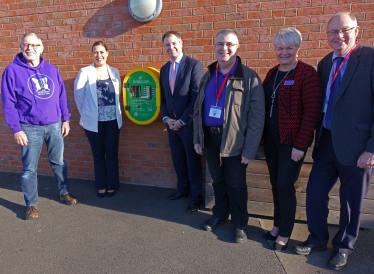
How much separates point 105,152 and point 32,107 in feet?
3.42

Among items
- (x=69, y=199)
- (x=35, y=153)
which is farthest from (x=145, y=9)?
(x=69, y=199)

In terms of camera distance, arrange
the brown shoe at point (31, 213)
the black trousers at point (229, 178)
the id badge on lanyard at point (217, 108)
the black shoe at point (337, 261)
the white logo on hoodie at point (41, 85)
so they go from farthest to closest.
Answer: the brown shoe at point (31, 213) < the white logo on hoodie at point (41, 85) < the black trousers at point (229, 178) < the id badge on lanyard at point (217, 108) < the black shoe at point (337, 261)

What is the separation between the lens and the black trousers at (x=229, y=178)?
279 cm

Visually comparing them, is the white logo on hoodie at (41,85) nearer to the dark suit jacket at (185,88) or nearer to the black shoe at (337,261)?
the dark suit jacket at (185,88)

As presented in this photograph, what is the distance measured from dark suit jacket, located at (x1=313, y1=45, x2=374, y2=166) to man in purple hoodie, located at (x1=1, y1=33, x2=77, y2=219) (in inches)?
117

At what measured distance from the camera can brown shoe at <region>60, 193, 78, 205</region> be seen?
3758 millimetres

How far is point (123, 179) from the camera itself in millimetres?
4430

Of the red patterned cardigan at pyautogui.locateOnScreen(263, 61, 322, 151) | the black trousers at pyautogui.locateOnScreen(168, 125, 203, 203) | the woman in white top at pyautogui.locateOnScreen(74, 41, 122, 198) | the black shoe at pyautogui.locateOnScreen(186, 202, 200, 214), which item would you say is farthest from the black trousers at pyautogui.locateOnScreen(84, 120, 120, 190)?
the red patterned cardigan at pyautogui.locateOnScreen(263, 61, 322, 151)

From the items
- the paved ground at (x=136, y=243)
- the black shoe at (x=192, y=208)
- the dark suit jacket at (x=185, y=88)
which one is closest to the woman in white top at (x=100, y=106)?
Result: the paved ground at (x=136, y=243)

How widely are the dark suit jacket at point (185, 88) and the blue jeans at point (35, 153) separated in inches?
55.9

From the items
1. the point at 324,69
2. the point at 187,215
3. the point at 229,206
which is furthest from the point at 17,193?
the point at 324,69

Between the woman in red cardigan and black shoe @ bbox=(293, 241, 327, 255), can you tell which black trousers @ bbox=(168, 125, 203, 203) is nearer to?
the woman in red cardigan

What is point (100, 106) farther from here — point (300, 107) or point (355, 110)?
point (355, 110)

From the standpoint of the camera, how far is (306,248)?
2.68 meters
